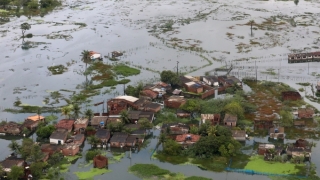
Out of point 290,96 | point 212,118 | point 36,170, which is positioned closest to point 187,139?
point 212,118

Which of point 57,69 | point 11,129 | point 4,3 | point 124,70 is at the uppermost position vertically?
point 4,3

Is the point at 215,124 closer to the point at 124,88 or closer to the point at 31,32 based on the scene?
the point at 124,88

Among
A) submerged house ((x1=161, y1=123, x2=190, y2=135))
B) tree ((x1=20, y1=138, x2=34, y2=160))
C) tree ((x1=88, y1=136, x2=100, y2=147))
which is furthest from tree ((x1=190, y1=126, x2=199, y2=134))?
tree ((x1=20, y1=138, x2=34, y2=160))

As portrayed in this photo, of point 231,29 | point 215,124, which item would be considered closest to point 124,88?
point 215,124

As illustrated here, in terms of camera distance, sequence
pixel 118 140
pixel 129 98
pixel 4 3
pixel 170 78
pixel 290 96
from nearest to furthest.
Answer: pixel 118 140 < pixel 129 98 < pixel 290 96 < pixel 170 78 < pixel 4 3

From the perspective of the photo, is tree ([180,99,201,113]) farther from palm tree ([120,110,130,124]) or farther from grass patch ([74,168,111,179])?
grass patch ([74,168,111,179])

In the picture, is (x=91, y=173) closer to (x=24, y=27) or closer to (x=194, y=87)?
(x=194, y=87)
